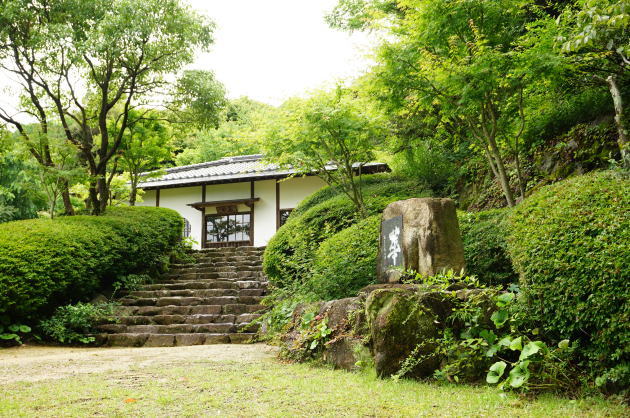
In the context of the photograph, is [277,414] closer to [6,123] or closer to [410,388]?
[410,388]

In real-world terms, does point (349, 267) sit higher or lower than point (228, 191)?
lower

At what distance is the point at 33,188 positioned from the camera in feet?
31.9

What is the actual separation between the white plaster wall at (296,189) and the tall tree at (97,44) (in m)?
6.74

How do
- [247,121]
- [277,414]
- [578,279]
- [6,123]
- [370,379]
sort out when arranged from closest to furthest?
1. [277,414]
2. [578,279]
3. [370,379]
4. [6,123]
5. [247,121]

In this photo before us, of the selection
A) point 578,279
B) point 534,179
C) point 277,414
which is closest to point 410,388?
point 277,414

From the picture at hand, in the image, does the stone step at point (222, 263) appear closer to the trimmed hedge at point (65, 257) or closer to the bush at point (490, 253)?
the trimmed hedge at point (65, 257)

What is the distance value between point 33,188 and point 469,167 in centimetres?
951

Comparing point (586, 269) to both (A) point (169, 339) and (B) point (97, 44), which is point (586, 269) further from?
(B) point (97, 44)

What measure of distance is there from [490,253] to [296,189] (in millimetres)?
12148

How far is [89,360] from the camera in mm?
5820

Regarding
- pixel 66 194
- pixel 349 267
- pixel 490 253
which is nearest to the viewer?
pixel 490 253

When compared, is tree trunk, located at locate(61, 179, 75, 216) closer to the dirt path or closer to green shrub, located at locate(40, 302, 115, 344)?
green shrub, located at locate(40, 302, 115, 344)

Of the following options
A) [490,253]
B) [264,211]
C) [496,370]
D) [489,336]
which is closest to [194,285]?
[264,211]

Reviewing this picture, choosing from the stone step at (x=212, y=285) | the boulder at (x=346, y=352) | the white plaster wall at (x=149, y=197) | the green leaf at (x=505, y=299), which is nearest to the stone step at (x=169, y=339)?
the stone step at (x=212, y=285)
